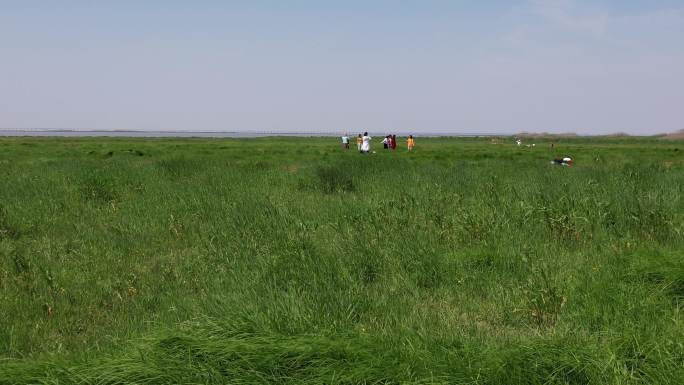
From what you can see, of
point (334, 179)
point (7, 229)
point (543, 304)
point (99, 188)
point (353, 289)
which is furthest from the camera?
point (334, 179)

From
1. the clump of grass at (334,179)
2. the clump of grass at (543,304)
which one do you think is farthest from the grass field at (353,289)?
the clump of grass at (334,179)

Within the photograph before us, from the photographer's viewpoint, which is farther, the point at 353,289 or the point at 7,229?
the point at 7,229

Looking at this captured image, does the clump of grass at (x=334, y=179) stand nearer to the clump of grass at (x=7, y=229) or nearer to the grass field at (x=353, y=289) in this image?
the grass field at (x=353, y=289)

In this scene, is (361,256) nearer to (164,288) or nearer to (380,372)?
(164,288)

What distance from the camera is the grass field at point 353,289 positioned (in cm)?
279

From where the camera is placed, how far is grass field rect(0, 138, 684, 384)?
2.79 metres

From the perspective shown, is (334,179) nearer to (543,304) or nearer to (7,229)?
(7,229)

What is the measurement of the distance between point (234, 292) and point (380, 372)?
59.6 inches

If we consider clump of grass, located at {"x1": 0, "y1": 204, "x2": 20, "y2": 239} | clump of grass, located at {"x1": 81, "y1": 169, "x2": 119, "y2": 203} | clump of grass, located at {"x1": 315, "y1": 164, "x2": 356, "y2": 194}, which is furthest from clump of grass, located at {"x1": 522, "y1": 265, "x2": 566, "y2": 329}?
clump of grass, located at {"x1": 81, "y1": 169, "x2": 119, "y2": 203}

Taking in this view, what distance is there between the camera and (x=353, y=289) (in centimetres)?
416

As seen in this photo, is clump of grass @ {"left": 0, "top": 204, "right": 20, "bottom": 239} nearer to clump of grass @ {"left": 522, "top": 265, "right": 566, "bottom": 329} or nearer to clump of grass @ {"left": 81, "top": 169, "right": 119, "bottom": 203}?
clump of grass @ {"left": 81, "top": 169, "right": 119, "bottom": 203}

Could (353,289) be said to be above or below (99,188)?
below

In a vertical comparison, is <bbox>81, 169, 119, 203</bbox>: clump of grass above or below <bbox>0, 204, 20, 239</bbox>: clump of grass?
above

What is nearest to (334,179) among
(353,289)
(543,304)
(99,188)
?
(99,188)
